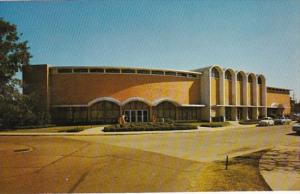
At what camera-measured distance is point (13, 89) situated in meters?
30.1

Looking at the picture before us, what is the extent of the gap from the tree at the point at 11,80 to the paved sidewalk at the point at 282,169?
82.5ft

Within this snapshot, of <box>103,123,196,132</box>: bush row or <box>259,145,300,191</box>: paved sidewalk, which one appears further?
<box>103,123,196,132</box>: bush row

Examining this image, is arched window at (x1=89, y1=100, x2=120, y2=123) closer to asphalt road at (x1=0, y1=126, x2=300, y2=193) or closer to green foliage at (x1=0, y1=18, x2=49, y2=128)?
green foliage at (x1=0, y1=18, x2=49, y2=128)

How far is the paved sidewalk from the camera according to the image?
7.21m

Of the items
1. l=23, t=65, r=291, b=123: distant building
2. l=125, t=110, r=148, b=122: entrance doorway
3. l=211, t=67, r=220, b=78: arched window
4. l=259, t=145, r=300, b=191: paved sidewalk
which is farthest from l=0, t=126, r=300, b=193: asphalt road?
l=211, t=67, r=220, b=78: arched window

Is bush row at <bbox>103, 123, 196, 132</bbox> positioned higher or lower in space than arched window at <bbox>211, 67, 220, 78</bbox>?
lower

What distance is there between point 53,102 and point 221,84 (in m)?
25.6

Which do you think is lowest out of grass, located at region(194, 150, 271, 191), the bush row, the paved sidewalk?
grass, located at region(194, 150, 271, 191)

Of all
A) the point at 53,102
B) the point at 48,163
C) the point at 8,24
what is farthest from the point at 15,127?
the point at 48,163

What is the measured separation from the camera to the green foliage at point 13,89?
28859 mm

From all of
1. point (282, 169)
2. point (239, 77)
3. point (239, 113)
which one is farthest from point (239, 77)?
point (282, 169)

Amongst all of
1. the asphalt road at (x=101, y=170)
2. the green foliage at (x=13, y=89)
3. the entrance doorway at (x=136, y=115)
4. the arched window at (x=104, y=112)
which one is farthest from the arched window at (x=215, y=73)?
the asphalt road at (x=101, y=170)

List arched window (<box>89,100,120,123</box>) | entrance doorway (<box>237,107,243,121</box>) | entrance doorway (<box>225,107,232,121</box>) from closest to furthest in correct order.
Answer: arched window (<box>89,100,120,123</box>), entrance doorway (<box>225,107,232,121</box>), entrance doorway (<box>237,107,243,121</box>)

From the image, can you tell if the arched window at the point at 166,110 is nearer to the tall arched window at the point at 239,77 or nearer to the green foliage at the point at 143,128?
the green foliage at the point at 143,128
